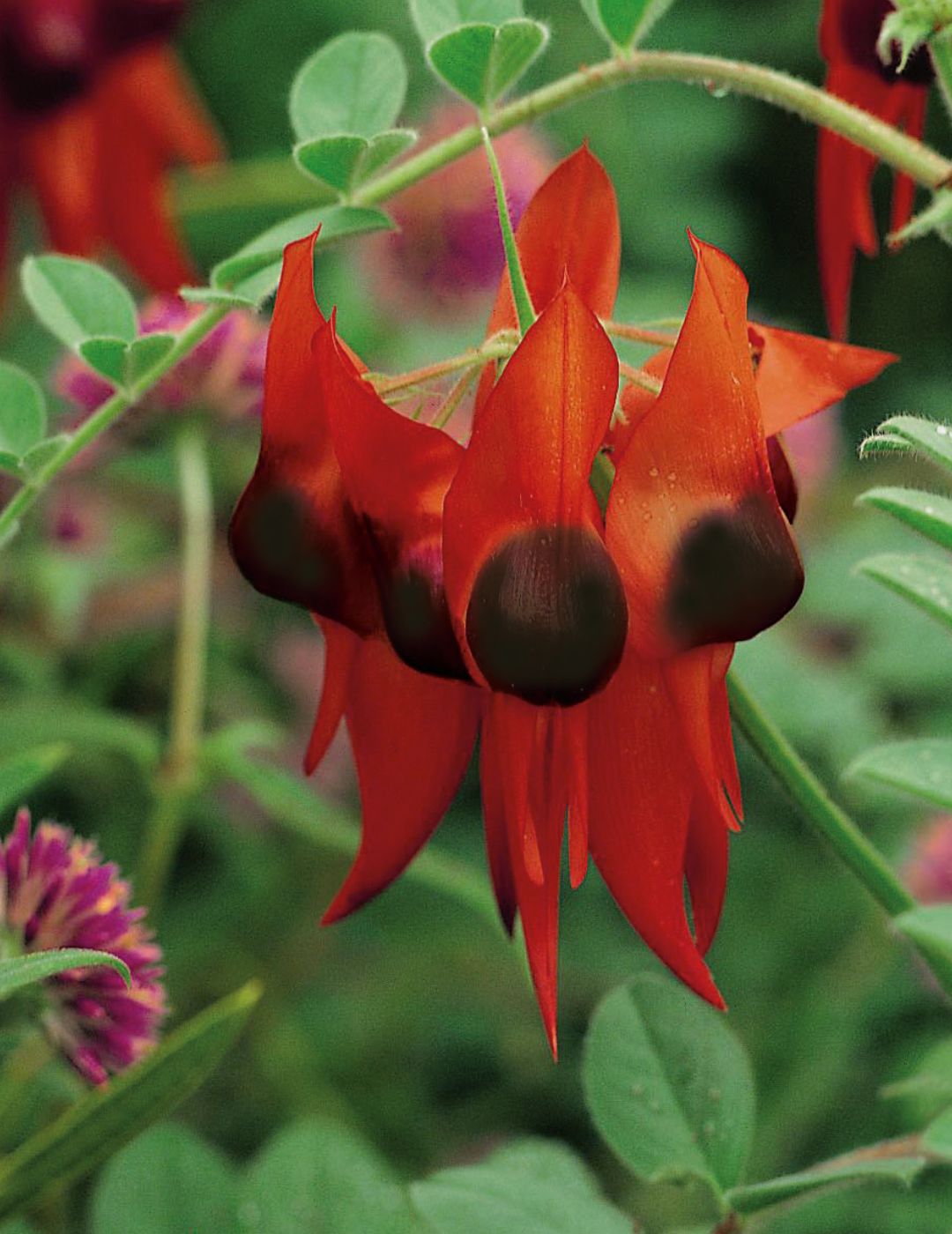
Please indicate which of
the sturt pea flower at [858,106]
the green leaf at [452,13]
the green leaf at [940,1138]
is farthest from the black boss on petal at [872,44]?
the green leaf at [940,1138]

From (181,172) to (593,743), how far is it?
0.99m

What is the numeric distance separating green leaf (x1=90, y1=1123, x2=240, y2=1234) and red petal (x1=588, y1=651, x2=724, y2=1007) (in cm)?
20

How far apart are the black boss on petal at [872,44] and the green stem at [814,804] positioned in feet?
0.72

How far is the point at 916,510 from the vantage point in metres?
0.49

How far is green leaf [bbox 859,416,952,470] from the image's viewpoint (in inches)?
19.1

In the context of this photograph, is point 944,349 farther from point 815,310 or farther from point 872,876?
point 872,876

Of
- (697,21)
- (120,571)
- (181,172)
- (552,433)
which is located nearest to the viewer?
(552,433)

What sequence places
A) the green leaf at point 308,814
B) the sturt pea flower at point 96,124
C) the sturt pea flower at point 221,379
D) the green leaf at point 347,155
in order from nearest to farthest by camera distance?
the green leaf at point 347,155, the green leaf at point 308,814, the sturt pea flower at point 221,379, the sturt pea flower at point 96,124

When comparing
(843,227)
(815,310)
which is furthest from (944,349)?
(843,227)

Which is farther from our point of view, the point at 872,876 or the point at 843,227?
the point at 843,227

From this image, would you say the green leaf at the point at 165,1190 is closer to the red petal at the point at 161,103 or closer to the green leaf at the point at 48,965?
the green leaf at the point at 48,965

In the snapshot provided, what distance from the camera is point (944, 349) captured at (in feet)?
6.13

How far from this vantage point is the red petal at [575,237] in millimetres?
559

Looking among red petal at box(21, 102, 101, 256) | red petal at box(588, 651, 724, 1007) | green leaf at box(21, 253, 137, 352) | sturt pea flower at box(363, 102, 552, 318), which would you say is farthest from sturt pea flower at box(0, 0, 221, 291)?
red petal at box(588, 651, 724, 1007)
